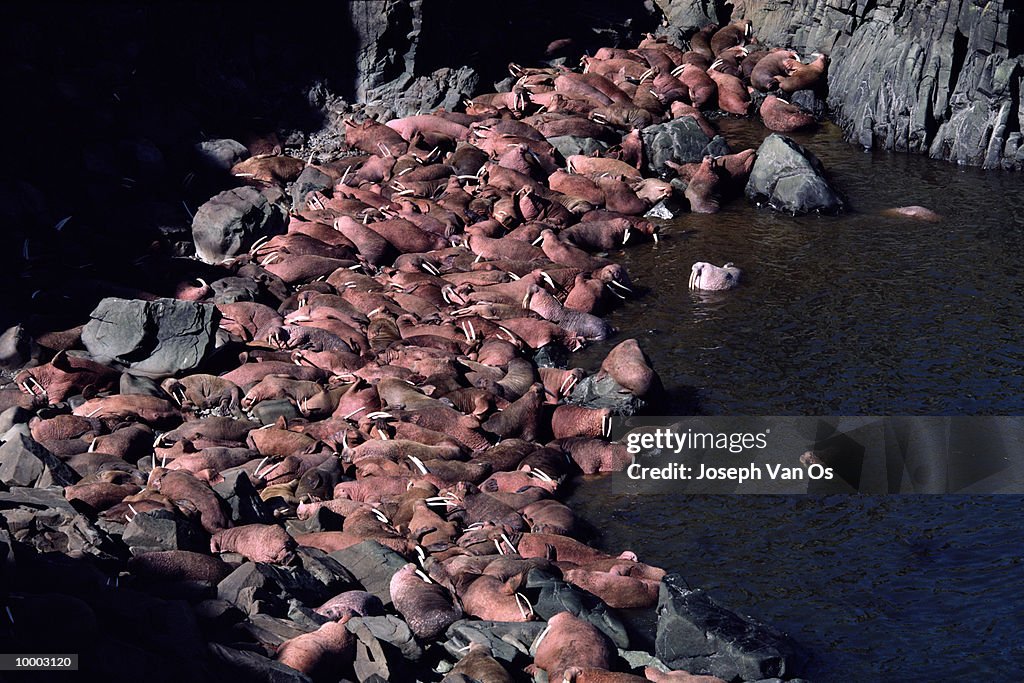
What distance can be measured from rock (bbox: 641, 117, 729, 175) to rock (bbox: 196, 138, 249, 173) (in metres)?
6.96

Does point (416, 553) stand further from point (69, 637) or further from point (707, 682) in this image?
point (69, 637)

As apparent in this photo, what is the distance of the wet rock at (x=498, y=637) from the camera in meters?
8.48

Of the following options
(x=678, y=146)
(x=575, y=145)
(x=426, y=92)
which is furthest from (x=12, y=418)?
(x=678, y=146)

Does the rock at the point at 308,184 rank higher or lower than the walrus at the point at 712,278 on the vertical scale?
higher

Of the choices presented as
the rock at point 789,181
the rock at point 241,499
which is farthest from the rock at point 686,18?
the rock at point 241,499

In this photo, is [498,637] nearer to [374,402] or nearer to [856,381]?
[374,402]

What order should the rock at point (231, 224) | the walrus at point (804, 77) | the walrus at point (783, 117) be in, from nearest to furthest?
the rock at point (231, 224) → the walrus at point (783, 117) → the walrus at point (804, 77)

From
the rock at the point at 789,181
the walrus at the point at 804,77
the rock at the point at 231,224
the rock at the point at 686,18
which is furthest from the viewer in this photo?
the rock at the point at 686,18

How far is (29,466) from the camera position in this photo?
32.1 ft

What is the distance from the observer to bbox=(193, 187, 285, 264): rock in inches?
607

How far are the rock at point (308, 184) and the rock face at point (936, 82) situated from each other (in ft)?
32.3

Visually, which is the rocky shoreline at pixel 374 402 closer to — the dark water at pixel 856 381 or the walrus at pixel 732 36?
the dark water at pixel 856 381

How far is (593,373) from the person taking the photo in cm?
1327

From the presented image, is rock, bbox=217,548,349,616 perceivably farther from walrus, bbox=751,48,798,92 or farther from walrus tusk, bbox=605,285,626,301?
walrus, bbox=751,48,798,92
